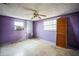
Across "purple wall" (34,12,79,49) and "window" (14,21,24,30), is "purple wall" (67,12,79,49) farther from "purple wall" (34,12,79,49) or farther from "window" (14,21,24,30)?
"window" (14,21,24,30)

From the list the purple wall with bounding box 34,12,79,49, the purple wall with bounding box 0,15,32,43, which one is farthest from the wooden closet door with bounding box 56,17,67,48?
the purple wall with bounding box 0,15,32,43

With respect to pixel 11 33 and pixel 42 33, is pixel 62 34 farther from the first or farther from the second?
pixel 11 33

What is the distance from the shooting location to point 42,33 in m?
2.36

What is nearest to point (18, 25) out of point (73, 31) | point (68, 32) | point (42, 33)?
point (42, 33)

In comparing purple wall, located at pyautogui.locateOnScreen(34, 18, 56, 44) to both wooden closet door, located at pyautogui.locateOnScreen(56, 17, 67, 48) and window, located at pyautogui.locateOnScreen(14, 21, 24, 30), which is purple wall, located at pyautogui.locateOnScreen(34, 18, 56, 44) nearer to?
wooden closet door, located at pyautogui.locateOnScreen(56, 17, 67, 48)

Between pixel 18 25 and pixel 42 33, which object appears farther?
pixel 42 33

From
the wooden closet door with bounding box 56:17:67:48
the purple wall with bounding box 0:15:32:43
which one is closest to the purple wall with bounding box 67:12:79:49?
the wooden closet door with bounding box 56:17:67:48

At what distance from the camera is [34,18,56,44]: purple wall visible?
2.21 meters

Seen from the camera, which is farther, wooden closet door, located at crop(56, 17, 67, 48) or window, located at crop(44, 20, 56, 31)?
wooden closet door, located at crop(56, 17, 67, 48)

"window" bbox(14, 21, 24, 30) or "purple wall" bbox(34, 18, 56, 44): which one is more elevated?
"window" bbox(14, 21, 24, 30)

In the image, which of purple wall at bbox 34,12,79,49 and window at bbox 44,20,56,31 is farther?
purple wall at bbox 34,12,79,49

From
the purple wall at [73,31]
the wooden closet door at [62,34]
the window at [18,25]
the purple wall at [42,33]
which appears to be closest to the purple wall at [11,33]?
the window at [18,25]

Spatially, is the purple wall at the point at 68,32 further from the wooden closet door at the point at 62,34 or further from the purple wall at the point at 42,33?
the wooden closet door at the point at 62,34

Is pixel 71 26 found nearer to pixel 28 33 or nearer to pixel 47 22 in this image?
pixel 47 22
